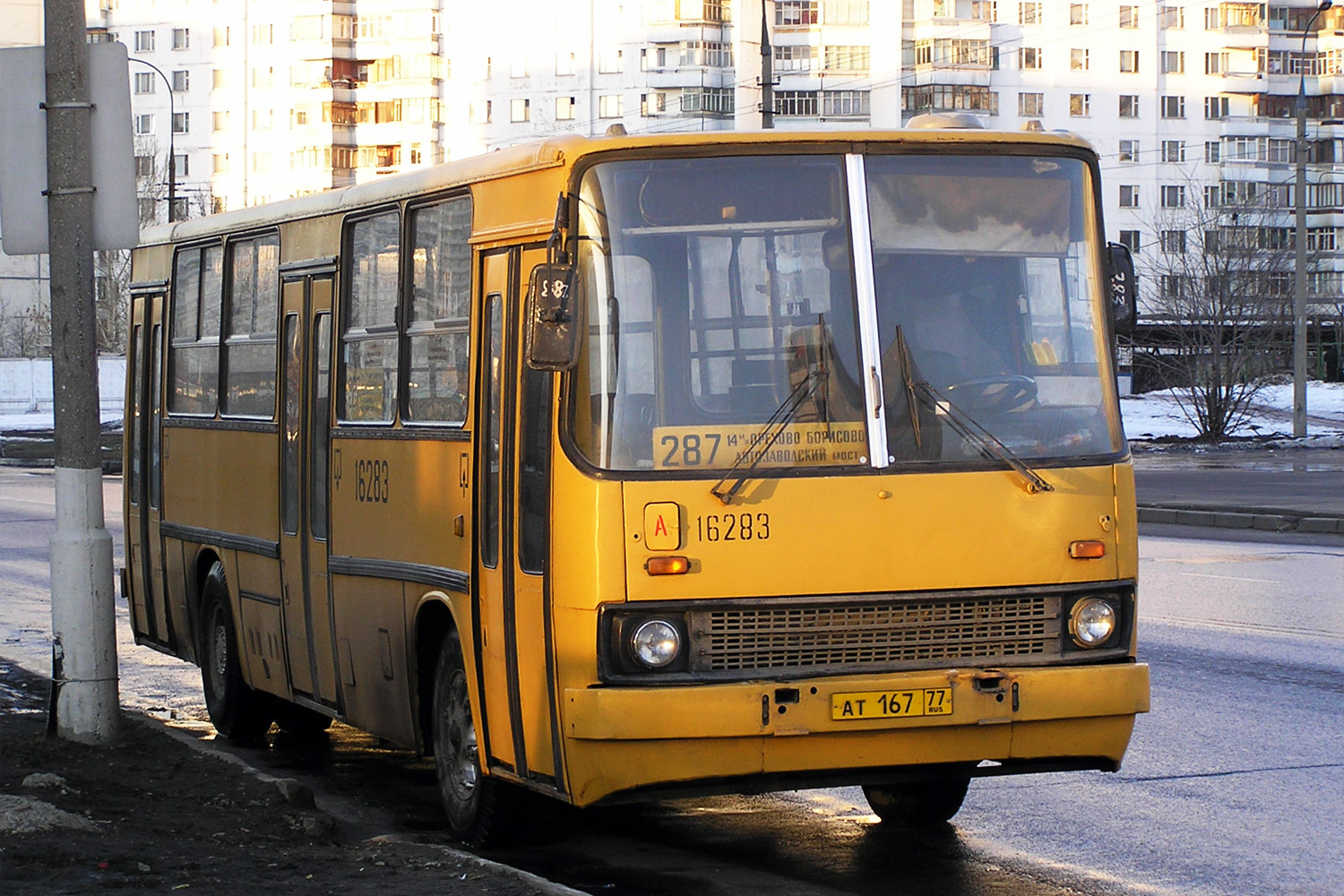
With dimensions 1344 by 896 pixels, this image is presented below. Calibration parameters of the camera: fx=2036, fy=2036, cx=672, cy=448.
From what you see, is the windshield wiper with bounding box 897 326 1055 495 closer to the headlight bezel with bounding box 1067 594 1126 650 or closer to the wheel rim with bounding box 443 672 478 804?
the headlight bezel with bounding box 1067 594 1126 650

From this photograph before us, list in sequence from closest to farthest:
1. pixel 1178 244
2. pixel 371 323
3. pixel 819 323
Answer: pixel 819 323 → pixel 371 323 → pixel 1178 244

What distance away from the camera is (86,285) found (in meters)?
9.31

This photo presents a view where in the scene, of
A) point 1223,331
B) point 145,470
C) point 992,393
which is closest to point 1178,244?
point 1223,331

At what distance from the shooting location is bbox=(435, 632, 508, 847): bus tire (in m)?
7.62

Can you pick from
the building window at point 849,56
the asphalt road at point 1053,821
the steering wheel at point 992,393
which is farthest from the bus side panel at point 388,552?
the building window at point 849,56

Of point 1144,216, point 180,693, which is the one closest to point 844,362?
point 180,693

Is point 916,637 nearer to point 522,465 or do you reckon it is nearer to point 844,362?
point 844,362

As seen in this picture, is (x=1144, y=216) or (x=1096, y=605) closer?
(x=1096, y=605)

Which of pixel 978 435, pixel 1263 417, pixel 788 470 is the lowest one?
pixel 1263 417

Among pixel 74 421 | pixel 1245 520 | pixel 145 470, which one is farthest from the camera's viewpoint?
pixel 1245 520

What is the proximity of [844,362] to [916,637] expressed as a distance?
95 centimetres

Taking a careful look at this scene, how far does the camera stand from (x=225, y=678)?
1095cm

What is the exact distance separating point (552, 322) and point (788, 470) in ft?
3.04

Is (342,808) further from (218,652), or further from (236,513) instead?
(218,652)
